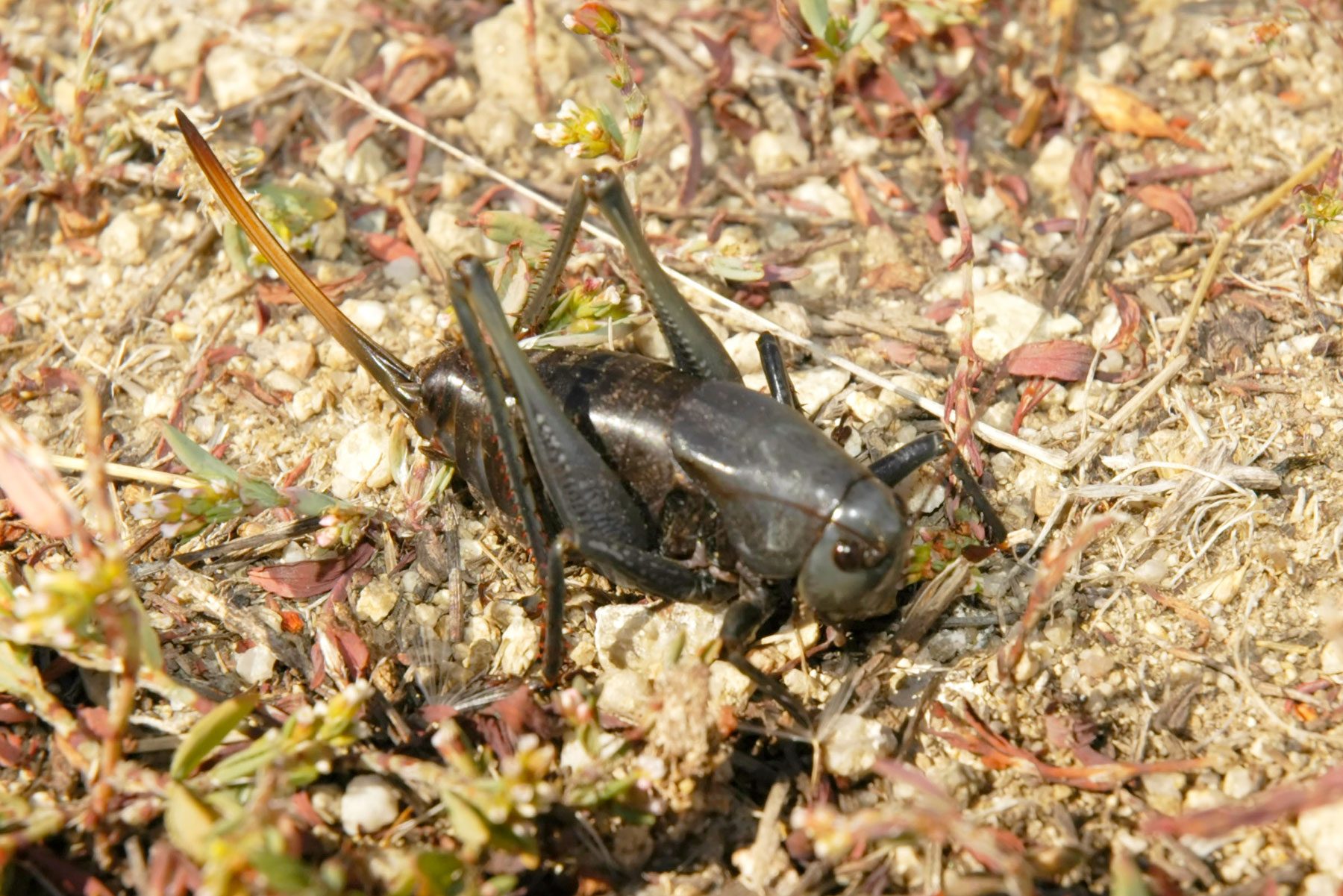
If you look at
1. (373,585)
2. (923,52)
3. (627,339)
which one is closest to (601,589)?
(373,585)

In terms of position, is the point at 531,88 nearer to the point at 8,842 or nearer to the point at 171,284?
the point at 171,284

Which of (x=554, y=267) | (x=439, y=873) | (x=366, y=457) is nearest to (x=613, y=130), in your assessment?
(x=554, y=267)

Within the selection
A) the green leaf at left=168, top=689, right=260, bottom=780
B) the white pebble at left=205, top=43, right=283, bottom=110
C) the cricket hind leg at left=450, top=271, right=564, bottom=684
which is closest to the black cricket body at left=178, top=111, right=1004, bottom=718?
the cricket hind leg at left=450, top=271, right=564, bottom=684

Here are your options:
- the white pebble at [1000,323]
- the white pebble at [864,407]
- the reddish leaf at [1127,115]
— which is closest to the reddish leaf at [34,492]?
the white pebble at [864,407]

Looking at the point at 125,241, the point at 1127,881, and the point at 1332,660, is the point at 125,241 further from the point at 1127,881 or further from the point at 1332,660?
the point at 1332,660

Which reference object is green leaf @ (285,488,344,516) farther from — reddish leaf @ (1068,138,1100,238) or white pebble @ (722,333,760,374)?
reddish leaf @ (1068,138,1100,238)

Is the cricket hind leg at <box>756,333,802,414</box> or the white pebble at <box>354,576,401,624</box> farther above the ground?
the cricket hind leg at <box>756,333,802,414</box>

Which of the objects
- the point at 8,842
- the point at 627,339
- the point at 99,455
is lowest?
the point at 8,842

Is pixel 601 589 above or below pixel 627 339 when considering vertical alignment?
below
